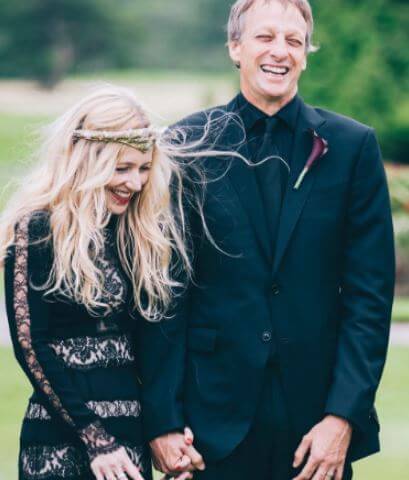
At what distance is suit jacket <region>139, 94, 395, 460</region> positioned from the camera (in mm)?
3961

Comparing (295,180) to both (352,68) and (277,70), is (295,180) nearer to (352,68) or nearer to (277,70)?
(277,70)

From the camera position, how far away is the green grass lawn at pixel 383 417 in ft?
22.7

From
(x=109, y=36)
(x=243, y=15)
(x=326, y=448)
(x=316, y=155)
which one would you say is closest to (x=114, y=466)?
(x=326, y=448)

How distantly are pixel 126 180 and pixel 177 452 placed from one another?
0.97m

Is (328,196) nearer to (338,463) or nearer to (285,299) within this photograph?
(285,299)

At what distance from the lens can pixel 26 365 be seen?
3.77 meters

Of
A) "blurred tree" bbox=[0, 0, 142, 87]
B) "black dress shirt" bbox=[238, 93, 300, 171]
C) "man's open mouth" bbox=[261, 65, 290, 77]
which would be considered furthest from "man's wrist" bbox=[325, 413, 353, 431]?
"blurred tree" bbox=[0, 0, 142, 87]

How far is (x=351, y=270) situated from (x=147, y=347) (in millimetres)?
767

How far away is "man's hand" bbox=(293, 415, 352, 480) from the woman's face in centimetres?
104

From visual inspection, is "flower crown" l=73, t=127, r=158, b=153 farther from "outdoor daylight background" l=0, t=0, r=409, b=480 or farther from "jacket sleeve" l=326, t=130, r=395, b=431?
"jacket sleeve" l=326, t=130, r=395, b=431

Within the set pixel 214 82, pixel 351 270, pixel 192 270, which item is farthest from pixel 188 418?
pixel 214 82

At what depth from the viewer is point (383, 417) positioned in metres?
8.25

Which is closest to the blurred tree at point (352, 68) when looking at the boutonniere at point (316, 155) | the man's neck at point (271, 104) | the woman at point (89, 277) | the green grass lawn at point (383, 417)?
the green grass lawn at point (383, 417)

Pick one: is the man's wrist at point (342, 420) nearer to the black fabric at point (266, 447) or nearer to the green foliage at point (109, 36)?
the black fabric at point (266, 447)
